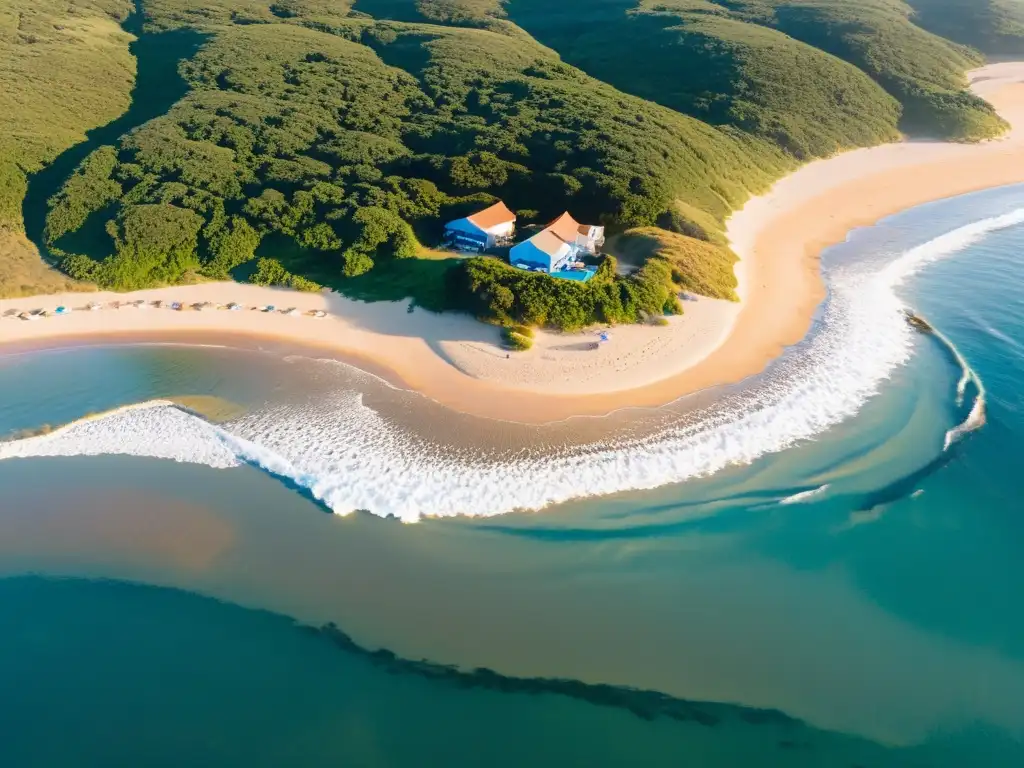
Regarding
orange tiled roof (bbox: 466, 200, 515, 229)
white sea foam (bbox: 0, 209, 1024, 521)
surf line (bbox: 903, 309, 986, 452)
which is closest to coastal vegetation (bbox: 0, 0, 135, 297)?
white sea foam (bbox: 0, 209, 1024, 521)

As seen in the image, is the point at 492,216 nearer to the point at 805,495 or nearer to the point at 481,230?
the point at 481,230

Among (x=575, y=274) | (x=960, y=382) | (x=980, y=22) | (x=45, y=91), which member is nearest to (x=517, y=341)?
(x=575, y=274)

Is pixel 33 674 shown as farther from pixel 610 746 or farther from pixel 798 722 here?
pixel 798 722

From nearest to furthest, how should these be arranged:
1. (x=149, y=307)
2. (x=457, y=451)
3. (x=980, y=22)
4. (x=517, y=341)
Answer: (x=457, y=451) < (x=517, y=341) < (x=149, y=307) < (x=980, y=22)

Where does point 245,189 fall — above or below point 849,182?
below

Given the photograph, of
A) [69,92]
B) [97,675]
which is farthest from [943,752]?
[69,92]

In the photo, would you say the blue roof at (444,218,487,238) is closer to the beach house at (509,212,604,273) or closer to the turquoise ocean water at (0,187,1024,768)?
the beach house at (509,212,604,273)
